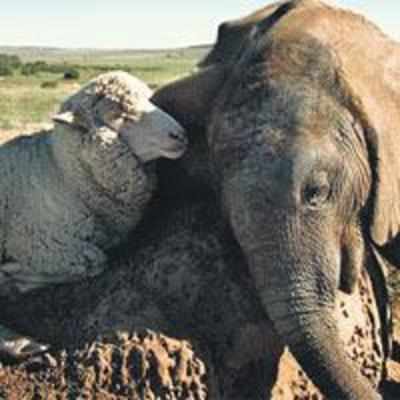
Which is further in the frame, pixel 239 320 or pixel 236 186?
pixel 239 320

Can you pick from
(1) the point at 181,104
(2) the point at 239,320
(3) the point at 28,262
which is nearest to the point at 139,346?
(2) the point at 239,320

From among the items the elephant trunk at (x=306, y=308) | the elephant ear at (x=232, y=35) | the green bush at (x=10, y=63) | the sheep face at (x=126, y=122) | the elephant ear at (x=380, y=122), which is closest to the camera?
the elephant trunk at (x=306, y=308)

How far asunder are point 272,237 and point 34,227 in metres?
1.20

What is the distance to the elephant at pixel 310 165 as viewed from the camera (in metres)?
2.92

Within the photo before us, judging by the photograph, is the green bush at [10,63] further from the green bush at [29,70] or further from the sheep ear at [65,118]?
the sheep ear at [65,118]

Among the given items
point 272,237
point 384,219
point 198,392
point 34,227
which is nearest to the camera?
point 272,237

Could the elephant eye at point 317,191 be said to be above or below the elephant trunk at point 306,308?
above

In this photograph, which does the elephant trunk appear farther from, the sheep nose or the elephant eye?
the sheep nose

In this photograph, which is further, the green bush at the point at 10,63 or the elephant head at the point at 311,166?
the green bush at the point at 10,63

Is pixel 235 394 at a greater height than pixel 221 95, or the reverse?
pixel 221 95

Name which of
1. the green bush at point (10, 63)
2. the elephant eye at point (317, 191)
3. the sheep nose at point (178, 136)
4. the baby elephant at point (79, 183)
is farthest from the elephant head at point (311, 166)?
the green bush at point (10, 63)

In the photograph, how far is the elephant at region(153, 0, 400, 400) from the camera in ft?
9.59

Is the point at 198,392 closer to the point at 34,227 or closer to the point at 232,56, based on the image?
the point at 34,227

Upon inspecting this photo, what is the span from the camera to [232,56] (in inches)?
140
